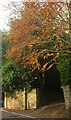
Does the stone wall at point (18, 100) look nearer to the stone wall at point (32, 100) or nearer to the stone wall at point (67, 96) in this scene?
the stone wall at point (32, 100)

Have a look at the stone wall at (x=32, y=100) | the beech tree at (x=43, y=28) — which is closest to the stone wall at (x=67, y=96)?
the beech tree at (x=43, y=28)

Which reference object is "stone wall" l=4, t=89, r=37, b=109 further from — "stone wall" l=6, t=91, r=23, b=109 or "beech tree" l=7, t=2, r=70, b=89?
"beech tree" l=7, t=2, r=70, b=89

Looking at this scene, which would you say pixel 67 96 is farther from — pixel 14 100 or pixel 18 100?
pixel 14 100

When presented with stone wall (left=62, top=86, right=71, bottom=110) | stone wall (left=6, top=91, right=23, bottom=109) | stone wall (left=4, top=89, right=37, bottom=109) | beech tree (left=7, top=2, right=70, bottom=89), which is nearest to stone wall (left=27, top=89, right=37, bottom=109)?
stone wall (left=4, top=89, right=37, bottom=109)

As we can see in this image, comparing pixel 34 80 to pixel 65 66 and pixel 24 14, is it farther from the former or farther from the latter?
pixel 24 14

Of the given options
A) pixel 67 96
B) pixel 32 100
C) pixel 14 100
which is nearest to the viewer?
pixel 67 96

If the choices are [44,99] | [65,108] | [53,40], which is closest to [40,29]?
[53,40]

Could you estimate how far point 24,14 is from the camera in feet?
61.7

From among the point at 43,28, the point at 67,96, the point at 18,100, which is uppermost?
the point at 43,28

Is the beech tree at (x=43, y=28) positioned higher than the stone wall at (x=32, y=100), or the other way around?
the beech tree at (x=43, y=28)

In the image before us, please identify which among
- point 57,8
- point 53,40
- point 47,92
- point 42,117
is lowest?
point 42,117

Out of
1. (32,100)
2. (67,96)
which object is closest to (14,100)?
(32,100)

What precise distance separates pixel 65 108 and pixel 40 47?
14.3 ft

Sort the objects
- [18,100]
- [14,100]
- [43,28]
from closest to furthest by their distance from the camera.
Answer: [43,28], [18,100], [14,100]
